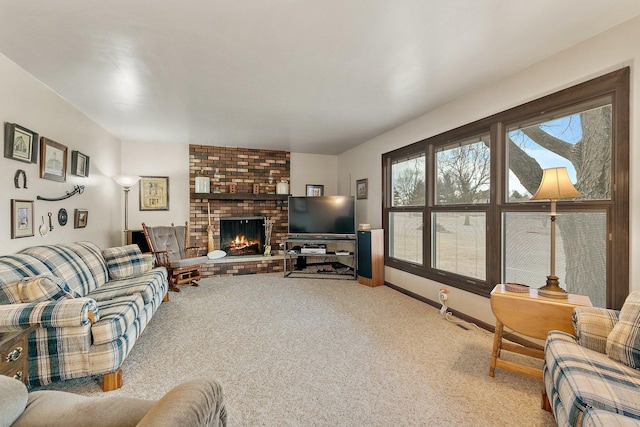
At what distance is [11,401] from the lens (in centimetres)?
85

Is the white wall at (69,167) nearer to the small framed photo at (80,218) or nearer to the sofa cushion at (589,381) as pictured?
the small framed photo at (80,218)

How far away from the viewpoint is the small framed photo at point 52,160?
8.69ft

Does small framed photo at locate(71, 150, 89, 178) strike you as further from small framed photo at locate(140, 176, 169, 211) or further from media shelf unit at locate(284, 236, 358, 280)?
media shelf unit at locate(284, 236, 358, 280)

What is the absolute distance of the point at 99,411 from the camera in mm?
897

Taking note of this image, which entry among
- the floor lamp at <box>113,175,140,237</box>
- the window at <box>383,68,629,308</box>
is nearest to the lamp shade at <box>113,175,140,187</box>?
the floor lamp at <box>113,175,140,237</box>

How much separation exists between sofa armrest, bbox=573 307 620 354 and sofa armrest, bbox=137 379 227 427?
191 cm

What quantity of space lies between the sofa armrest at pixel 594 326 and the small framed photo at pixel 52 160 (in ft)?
14.3

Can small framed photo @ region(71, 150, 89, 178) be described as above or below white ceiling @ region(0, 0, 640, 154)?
below

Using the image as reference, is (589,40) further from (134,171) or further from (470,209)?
(134,171)

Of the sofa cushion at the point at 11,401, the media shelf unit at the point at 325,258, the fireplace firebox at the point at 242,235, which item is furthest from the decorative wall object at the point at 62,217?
the media shelf unit at the point at 325,258

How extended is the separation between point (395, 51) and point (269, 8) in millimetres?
984

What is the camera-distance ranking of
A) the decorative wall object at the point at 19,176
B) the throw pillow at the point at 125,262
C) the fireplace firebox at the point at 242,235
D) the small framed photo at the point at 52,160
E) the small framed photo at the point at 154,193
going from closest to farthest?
the decorative wall object at the point at 19,176 → the small framed photo at the point at 52,160 → the throw pillow at the point at 125,262 → the small framed photo at the point at 154,193 → the fireplace firebox at the point at 242,235

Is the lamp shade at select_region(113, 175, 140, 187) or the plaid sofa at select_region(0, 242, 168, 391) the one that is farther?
the lamp shade at select_region(113, 175, 140, 187)

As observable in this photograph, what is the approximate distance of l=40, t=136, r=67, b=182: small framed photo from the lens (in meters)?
2.65
